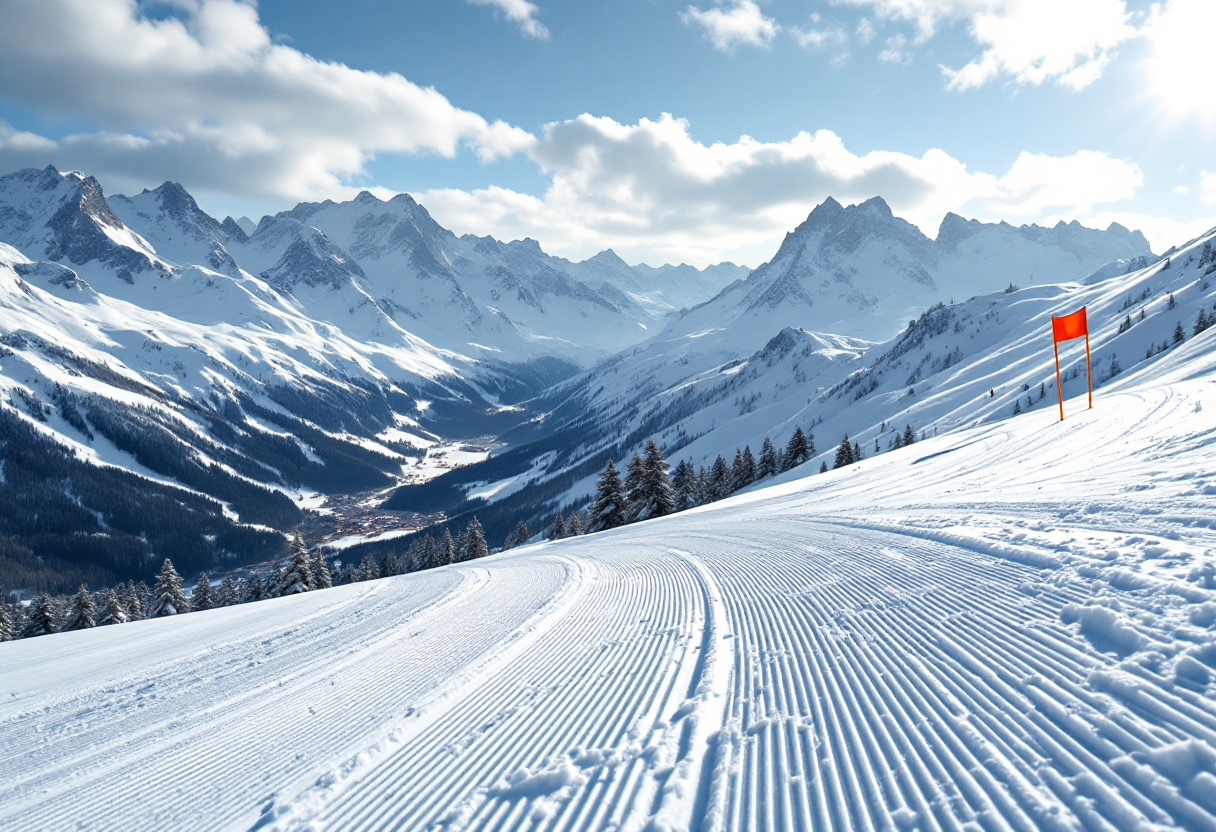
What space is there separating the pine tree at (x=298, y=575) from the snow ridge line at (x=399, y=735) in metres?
33.3

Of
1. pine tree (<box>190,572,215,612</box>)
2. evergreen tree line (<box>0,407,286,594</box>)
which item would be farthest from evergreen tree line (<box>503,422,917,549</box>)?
evergreen tree line (<box>0,407,286,594</box>)

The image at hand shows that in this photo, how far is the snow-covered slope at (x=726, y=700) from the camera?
4012 millimetres

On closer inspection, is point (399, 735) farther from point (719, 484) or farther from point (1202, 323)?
point (1202, 323)

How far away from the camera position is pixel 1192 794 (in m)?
3.39

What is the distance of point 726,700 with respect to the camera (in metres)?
5.81

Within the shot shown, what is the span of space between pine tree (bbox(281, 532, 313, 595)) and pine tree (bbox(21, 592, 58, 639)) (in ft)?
47.3

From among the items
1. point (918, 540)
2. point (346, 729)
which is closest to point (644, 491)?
point (918, 540)

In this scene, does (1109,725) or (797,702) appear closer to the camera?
(1109,725)

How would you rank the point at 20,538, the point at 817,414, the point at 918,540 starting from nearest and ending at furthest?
1. the point at 918,540
2. the point at 20,538
3. the point at 817,414

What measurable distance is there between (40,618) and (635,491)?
40369 millimetres

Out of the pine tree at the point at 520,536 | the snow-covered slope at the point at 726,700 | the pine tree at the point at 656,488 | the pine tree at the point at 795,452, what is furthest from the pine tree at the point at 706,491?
the snow-covered slope at the point at 726,700

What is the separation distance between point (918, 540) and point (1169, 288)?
169770 millimetres

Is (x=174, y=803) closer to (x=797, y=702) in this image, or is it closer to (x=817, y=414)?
(x=797, y=702)

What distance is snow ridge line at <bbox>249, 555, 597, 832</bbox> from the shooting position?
15.4ft
